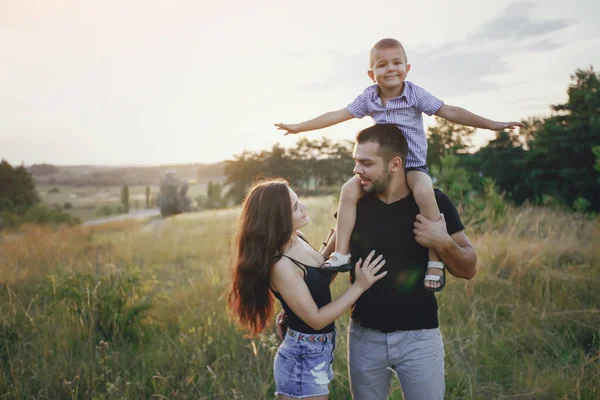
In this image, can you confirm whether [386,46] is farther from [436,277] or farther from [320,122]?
[436,277]

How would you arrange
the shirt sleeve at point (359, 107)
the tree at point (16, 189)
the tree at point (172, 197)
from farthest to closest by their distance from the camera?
the tree at point (172, 197) < the tree at point (16, 189) < the shirt sleeve at point (359, 107)

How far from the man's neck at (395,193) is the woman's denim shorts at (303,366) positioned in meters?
0.89

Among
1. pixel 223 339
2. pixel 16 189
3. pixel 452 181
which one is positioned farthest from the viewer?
pixel 16 189

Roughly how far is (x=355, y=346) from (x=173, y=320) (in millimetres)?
3243

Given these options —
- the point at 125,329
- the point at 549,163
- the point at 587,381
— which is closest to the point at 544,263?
the point at 587,381

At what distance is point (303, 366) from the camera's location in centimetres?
250

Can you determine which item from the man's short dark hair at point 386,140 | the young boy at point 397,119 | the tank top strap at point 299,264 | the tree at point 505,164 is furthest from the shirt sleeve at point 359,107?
the tree at point 505,164

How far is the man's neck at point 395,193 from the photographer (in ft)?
8.92

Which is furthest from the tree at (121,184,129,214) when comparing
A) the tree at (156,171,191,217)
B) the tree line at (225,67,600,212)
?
the tree line at (225,67,600,212)

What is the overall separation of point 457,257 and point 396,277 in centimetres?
37

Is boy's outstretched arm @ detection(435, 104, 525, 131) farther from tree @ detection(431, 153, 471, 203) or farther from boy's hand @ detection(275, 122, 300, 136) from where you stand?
tree @ detection(431, 153, 471, 203)

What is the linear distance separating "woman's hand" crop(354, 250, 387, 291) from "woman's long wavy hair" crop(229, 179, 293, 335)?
444mm

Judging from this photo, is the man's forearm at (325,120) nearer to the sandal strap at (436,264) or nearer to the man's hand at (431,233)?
the man's hand at (431,233)

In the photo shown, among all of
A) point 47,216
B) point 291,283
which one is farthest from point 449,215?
point 47,216
